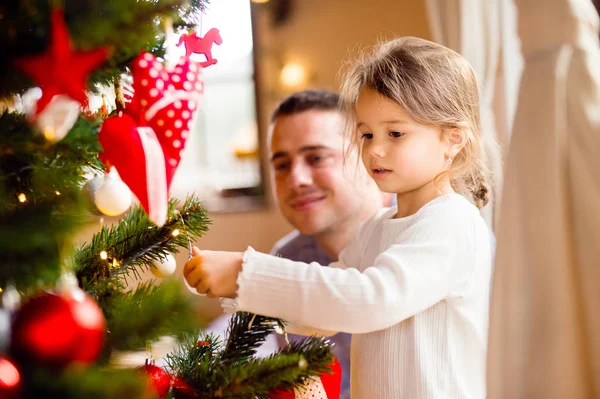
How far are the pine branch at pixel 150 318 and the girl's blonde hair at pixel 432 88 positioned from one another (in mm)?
550

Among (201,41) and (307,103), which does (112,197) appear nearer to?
(201,41)

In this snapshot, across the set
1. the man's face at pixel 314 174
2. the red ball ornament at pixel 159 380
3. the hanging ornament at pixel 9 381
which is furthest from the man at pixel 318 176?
the hanging ornament at pixel 9 381

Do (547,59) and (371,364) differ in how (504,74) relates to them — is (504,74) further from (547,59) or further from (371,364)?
(547,59)

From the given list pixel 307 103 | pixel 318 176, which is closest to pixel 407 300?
pixel 318 176

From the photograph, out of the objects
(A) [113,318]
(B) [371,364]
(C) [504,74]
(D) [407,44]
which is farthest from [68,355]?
(C) [504,74]

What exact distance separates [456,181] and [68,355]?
2.72 feet

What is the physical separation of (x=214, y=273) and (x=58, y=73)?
1.18 ft

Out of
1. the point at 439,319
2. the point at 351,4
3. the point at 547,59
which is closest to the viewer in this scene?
the point at 547,59

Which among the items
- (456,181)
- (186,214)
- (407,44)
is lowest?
(186,214)

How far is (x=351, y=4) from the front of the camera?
356 centimetres

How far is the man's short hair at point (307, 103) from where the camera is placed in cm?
164

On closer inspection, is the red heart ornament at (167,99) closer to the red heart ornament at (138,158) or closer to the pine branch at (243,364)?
the red heart ornament at (138,158)

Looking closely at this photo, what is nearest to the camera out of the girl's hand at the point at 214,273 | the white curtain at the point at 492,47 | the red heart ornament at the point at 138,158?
the red heart ornament at the point at 138,158

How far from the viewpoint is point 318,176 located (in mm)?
1594
